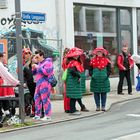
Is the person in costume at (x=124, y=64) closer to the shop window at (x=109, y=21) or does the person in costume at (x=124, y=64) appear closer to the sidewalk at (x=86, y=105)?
the sidewalk at (x=86, y=105)

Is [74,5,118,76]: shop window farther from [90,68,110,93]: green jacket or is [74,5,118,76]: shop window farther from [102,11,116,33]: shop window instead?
[90,68,110,93]: green jacket

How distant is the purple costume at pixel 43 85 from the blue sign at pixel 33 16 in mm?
5070

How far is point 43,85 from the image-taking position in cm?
1291

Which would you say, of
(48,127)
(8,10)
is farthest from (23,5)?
(48,127)

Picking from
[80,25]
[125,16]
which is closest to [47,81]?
[80,25]

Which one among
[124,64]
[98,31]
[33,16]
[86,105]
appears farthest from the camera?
[98,31]

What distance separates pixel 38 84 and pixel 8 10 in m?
5.47

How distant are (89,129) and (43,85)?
6.33 ft

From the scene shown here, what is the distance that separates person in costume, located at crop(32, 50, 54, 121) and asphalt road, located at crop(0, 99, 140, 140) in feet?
2.16

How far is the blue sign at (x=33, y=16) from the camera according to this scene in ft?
58.3

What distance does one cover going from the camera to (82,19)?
2012cm

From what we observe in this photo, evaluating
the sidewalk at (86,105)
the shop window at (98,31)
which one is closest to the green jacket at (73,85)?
→ the sidewalk at (86,105)

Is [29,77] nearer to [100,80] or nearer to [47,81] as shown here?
[47,81]

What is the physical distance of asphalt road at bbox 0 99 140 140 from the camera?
10.7m
